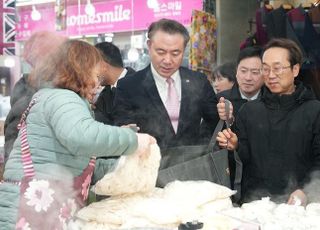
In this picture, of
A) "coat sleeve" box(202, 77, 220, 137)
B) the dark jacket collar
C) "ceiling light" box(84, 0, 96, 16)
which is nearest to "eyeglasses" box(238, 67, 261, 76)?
"coat sleeve" box(202, 77, 220, 137)

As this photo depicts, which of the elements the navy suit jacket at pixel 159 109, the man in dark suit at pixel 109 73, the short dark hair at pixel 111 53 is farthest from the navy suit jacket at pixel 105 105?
the short dark hair at pixel 111 53

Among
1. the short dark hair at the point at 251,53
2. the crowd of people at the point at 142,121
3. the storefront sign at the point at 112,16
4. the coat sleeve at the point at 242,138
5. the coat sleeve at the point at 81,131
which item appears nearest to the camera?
the coat sleeve at the point at 81,131

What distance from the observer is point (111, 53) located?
2.65 metres

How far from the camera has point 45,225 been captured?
1.32 metres

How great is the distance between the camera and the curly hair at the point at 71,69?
Result: 1337 mm

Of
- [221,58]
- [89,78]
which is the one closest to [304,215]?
[89,78]

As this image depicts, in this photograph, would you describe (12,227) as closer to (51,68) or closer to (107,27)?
(51,68)

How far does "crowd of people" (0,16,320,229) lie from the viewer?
50.7 inches

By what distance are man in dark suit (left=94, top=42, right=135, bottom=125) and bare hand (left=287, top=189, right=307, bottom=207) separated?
0.98 metres

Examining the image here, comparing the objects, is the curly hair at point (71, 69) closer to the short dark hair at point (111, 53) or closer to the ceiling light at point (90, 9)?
the ceiling light at point (90, 9)

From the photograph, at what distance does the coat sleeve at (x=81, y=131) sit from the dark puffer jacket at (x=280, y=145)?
2.42 ft

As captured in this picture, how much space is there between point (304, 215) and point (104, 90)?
1.29 m

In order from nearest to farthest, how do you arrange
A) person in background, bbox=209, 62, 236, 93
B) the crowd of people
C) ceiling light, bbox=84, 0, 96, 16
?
the crowd of people, ceiling light, bbox=84, 0, 96, 16, person in background, bbox=209, 62, 236, 93

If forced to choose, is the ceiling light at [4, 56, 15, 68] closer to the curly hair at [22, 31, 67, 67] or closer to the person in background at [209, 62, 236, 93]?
the curly hair at [22, 31, 67, 67]
